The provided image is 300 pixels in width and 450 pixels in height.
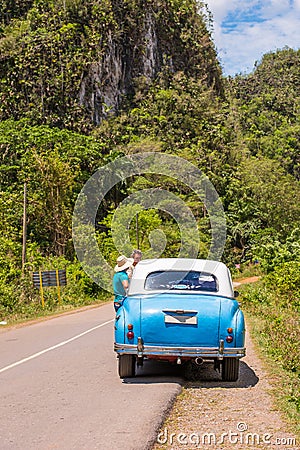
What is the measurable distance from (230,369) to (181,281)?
1477 mm

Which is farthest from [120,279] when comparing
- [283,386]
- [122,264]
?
[283,386]

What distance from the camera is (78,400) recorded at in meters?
7.74

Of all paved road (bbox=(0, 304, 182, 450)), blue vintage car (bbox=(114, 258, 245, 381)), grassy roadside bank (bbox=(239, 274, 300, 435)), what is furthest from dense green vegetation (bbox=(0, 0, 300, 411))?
blue vintage car (bbox=(114, 258, 245, 381))

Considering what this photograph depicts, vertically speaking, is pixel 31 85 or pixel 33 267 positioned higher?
pixel 31 85

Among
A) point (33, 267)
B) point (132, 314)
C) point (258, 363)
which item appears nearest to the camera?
point (132, 314)

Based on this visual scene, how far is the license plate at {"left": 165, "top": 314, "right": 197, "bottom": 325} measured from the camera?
8.55 m

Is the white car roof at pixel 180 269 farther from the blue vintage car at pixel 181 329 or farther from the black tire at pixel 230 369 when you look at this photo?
the black tire at pixel 230 369

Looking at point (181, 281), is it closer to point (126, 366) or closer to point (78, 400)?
point (126, 366)

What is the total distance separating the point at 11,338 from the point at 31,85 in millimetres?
49648

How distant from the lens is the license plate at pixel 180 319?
8.55 metres

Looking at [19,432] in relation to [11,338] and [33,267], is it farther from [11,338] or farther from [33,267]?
[33,267]

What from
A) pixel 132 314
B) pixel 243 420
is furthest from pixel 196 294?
pixel 243 420

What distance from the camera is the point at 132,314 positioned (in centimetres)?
872

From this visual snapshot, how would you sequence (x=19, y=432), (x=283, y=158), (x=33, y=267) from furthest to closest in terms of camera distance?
(x=283, y=158), (x=33, y=267), (x=19, y=432)
